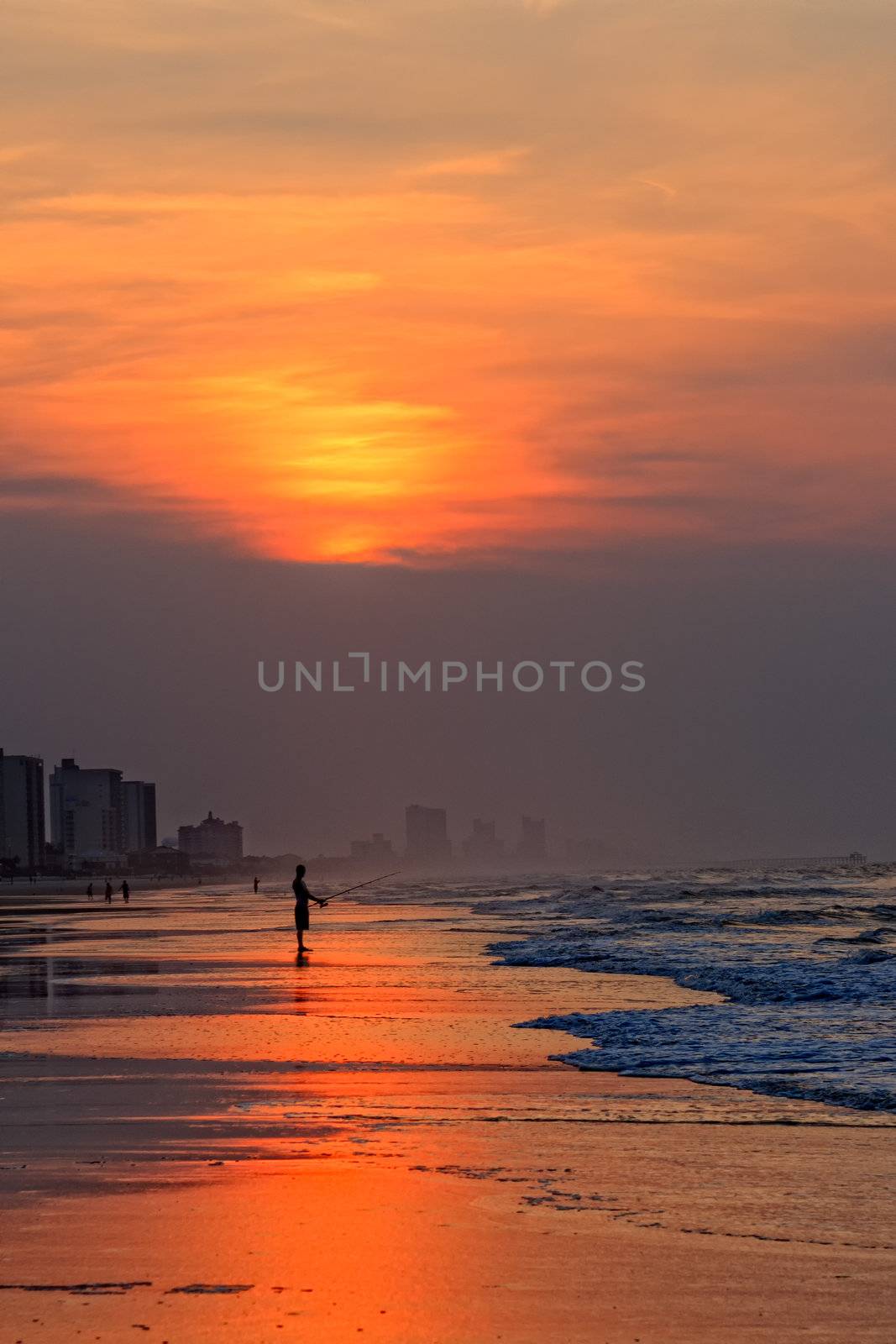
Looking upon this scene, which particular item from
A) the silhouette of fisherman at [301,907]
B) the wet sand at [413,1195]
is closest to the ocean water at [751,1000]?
the wet sand at [413,1195]

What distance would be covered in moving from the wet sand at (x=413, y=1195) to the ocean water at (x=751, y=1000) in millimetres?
703

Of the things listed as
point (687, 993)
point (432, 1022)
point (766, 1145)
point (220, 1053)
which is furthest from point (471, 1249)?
point (687, 993)

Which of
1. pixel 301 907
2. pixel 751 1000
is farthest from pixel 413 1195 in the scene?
pixel 301 907

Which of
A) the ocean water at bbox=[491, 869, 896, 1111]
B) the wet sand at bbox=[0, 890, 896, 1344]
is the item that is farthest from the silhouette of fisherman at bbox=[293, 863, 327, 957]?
the wet sand at bbox=[0, 890, 896, 1344]

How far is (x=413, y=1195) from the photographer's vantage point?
7.29 m

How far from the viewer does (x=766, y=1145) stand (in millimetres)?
8547

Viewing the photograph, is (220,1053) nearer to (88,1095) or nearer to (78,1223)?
(88,1095)

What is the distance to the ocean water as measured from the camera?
11414 millimetres

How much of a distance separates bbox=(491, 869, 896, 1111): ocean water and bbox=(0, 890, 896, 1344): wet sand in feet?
2.31

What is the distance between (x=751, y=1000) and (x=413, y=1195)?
34.4ft

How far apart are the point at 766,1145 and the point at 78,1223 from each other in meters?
3.97

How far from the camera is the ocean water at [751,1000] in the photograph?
11414mm

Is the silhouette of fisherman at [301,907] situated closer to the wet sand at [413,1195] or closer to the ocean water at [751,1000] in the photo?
the ocean water at [751,1000]

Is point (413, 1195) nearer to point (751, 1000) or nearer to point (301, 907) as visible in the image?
point (751, 1000)
